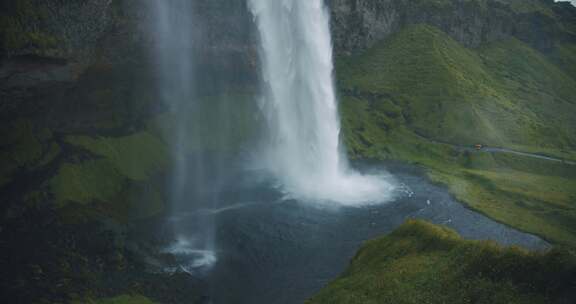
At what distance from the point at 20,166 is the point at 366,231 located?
154 feet

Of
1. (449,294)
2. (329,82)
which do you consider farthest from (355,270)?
(329,82)

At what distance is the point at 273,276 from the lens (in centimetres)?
4928

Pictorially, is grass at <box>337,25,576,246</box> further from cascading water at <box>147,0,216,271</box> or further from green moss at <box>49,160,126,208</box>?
green moss at <box>49,160,126,208</box>

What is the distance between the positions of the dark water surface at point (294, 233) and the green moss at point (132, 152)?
1314 centimetres

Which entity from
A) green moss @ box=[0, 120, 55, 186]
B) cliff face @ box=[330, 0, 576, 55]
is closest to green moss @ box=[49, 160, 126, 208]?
green moss @ box=[0, 120, 55, 186]

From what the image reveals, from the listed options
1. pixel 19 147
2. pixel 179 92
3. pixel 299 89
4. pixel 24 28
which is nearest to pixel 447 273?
pixel 24 28

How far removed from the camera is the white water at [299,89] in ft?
297

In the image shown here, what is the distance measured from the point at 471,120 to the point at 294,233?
264 feet

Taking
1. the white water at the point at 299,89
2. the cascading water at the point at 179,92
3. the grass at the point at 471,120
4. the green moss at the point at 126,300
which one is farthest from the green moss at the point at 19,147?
the grass at the point at 471,120

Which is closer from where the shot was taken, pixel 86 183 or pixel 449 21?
pixel 86 183

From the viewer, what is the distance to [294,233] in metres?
60.2

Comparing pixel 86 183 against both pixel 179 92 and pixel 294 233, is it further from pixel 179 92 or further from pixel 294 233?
pixel 179 92

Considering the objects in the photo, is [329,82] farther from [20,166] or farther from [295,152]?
[20,166]

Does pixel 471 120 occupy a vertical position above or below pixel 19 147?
below
